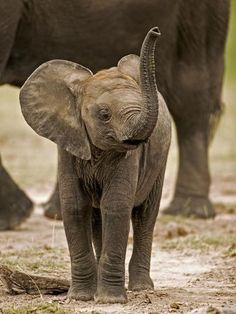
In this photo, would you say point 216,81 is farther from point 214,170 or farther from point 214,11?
point 214,170

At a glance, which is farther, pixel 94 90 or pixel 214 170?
pixel 214 170

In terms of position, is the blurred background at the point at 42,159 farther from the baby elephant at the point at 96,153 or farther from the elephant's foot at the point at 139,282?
the baby elephant at the point at 96,153

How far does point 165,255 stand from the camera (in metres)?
9.23

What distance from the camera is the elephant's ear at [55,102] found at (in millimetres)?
7105

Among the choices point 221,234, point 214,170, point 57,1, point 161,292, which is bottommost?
point 214,170

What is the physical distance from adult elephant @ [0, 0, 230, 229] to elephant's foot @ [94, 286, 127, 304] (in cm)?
348

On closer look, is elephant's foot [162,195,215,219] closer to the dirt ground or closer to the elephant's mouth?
the dirt ground

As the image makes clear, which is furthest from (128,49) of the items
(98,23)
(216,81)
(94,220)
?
(94,220)

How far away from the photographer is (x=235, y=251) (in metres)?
9.12

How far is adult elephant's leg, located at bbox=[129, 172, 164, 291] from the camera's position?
7.57m

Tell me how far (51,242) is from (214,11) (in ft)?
9.14

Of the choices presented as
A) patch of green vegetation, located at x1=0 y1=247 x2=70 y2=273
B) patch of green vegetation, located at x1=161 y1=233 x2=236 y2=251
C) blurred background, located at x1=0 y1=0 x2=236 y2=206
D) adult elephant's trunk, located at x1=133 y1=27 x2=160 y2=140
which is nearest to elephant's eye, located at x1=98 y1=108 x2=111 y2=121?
adult elephant's trunk, located at x1=133 y1=27 x2=160 y2=140

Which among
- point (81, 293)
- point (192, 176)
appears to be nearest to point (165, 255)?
point (81, 293)

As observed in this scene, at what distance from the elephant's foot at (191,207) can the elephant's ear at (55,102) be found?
4.47 meters
